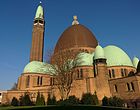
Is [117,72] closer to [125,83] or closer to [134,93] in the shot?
[125,83]

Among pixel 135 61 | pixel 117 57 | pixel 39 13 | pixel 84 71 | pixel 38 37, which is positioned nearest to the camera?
pixel 84 71

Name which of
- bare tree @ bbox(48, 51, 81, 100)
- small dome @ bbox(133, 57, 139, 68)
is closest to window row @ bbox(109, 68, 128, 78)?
small dome @ bbox(133, 57, 139, 68)

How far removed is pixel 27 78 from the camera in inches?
2124

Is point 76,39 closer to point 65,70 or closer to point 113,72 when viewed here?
point 113,72

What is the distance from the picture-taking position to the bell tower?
64.2 metres

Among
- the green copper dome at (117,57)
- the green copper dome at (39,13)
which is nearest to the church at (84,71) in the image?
the green copper dome at (117,57)

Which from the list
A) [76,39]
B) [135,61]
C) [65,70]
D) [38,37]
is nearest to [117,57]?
[135,61]

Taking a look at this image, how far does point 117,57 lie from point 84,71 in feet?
31.6

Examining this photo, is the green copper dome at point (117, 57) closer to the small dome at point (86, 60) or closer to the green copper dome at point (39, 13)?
the small dome at point (86, 60)

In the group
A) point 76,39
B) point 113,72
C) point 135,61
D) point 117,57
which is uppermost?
point 76,39

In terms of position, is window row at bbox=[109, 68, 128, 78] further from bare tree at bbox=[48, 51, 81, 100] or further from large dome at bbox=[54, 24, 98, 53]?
large dome at bbox=[54, 24, 98, 53]

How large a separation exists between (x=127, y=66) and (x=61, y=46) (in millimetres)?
24026

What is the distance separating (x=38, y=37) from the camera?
67000 millimetres

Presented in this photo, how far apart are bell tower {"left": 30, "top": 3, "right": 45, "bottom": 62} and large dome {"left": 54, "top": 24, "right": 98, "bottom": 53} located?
22.5 feet
